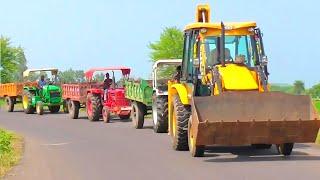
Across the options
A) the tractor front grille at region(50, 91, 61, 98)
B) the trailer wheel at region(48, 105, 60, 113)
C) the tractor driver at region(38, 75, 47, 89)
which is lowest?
the trailer wheel at region(48, 105, 60, 113)

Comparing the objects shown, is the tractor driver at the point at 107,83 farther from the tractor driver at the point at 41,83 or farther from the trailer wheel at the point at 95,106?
the tractor driver at the point at 41,83

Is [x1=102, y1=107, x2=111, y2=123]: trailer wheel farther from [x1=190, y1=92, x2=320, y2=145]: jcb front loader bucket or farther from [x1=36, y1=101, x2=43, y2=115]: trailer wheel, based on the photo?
[x1=190, y1=92, x2=320, y2=145]: jcb front loader bucket

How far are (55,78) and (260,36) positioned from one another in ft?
80.0

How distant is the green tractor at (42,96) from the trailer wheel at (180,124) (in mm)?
21246

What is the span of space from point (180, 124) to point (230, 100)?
5.64 feet

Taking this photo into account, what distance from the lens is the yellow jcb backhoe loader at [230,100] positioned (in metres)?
13.1

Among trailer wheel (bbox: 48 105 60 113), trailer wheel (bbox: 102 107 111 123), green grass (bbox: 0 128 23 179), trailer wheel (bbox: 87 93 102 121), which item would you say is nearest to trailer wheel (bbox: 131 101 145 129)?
trailer wheel (bbox: 102 107 111 123)

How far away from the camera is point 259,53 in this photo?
15.0 meters

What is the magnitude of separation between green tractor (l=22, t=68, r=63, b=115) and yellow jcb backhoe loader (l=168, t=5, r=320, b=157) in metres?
20.6

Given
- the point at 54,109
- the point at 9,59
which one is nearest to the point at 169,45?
the point at 9,59

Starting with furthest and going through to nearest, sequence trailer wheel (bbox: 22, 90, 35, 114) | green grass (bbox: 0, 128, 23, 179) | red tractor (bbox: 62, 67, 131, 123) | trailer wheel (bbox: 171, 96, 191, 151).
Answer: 1. trailer wheel (bbox: 22, 90, 35, 114)
2. red tractor (bbox: 62, 67, 131, 123)
3. trailer wheel (bbox: 171, 96, 191, 151)
4. green grass (bbox: 0, 128, 23, 179)

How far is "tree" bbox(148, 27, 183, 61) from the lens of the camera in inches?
2916

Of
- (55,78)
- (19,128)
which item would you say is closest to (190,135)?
(19,128)

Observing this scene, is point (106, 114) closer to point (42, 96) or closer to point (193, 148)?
point (42, 96)
